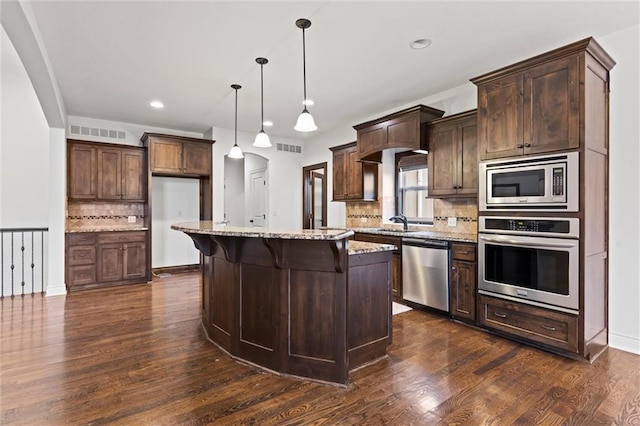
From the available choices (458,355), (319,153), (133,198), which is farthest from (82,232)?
(458,355)

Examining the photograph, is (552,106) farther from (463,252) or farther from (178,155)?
(178,155)

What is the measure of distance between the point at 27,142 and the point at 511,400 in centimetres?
683

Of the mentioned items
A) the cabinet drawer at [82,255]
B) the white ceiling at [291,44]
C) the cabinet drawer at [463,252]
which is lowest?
the cabinet drawer at [82,255]

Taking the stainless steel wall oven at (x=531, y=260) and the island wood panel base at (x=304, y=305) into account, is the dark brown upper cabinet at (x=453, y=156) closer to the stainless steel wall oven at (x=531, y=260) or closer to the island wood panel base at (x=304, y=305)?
the stainless steel wall oven at (x=531, y=260)

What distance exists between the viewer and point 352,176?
226 inches

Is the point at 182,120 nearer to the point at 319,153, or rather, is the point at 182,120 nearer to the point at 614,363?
the point at 319,153

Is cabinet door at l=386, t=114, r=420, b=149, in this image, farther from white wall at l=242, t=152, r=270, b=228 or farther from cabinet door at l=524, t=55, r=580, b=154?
white wall at l=242, t=152, r=270, b=228

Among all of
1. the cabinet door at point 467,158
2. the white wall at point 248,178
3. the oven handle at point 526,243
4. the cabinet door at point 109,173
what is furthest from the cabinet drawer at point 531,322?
the white wall at point 248,178

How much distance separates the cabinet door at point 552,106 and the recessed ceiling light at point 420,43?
921 millimetres

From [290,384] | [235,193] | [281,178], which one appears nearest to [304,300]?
[290,384]

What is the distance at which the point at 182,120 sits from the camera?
606cm

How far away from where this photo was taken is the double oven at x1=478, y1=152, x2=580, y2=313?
2.84 m

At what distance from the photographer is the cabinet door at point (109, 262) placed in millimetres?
5457

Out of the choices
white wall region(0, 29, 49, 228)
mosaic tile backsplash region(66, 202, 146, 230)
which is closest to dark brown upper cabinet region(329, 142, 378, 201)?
mosaic tile backsplash region(66, 202, 146, 230)
